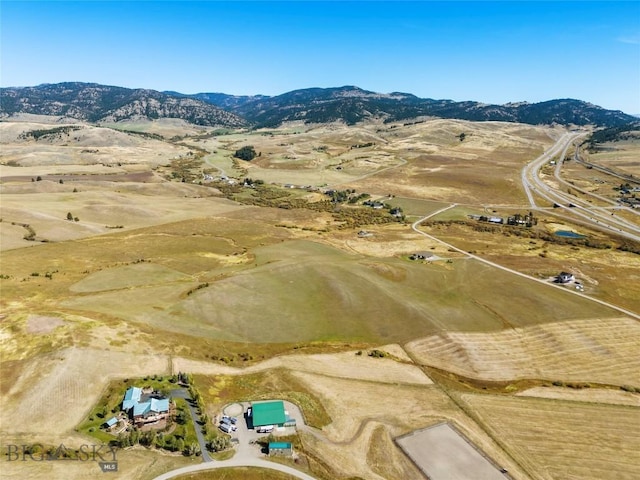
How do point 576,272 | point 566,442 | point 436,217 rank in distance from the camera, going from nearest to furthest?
point 566,442, point 576,272, point 436,217

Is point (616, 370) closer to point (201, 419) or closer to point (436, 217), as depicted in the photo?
point (201, 419)

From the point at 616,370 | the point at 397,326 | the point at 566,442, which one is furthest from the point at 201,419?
the point at 616,370

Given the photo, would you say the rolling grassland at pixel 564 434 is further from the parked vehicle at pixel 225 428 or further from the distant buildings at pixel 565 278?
the distant buildings at pixel 565 278

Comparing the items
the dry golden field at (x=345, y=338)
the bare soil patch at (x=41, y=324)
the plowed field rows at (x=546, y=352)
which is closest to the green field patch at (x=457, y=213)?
the dry golden field at (x=345, y=338)

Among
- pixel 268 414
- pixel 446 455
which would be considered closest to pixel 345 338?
pixel 268 414

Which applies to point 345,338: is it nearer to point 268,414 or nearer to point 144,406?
point 268,414

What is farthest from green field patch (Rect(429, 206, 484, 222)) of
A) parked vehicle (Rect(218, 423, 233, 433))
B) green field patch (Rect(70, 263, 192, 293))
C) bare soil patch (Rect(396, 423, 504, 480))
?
parked vehicle (Rect(218, 423, 233, 433))

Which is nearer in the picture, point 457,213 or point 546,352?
point 546,352

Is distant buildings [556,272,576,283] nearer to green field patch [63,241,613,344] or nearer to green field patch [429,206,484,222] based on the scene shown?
green field patch [63,241,613,344]
